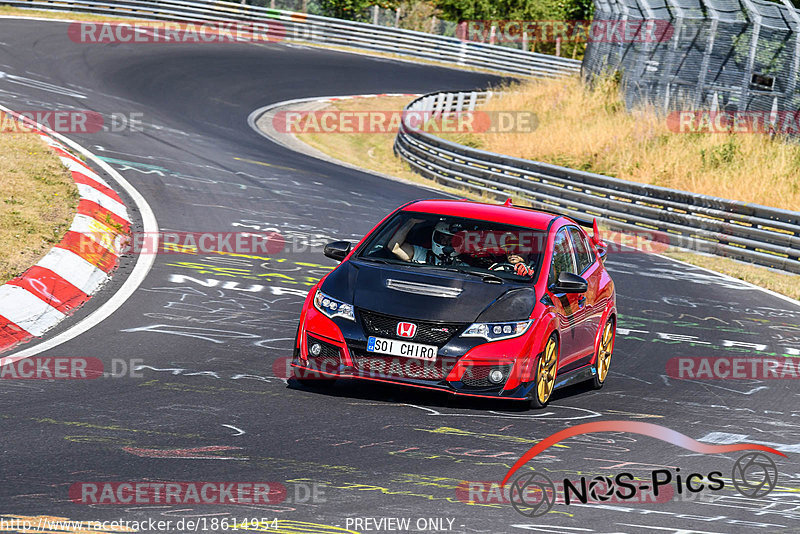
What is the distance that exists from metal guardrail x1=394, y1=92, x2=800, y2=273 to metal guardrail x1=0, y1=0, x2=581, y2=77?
18825 millimetres

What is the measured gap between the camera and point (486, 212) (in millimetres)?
9719

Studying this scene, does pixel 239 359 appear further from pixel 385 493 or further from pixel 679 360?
pixel 679 360

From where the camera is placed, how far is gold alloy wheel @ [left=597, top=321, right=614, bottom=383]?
989 centimetres

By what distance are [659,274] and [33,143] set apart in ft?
31.5

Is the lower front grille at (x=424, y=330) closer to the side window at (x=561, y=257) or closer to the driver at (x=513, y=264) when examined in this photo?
the driver at (x=513, y=264)

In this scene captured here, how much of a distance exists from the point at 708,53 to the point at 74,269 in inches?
796

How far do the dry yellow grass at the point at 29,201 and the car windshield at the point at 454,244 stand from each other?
3.47m

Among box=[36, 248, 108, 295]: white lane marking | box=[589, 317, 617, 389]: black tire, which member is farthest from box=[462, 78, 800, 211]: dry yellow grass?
box=[36, 248, 108, 295]: white lane marking

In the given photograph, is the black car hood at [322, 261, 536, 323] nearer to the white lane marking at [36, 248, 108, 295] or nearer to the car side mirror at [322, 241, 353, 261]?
the car side mirror at [322, 241, 353, 261]

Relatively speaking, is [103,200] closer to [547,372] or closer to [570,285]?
[570,285]

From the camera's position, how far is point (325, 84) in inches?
1524

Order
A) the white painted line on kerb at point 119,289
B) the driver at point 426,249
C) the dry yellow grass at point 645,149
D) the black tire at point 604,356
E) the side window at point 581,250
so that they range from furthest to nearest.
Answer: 1. the dry yellow grass at point 645,149
2. the side window at point 581,250
3. the black tire at point 604,356
4. the driver at point 426,249
5. the white painted line on kerb at point 119,289

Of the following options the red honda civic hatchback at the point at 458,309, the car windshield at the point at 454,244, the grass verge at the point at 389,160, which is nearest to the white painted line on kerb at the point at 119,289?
the red honda civic hatchback at the point at 458,309

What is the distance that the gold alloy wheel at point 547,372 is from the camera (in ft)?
27.7
